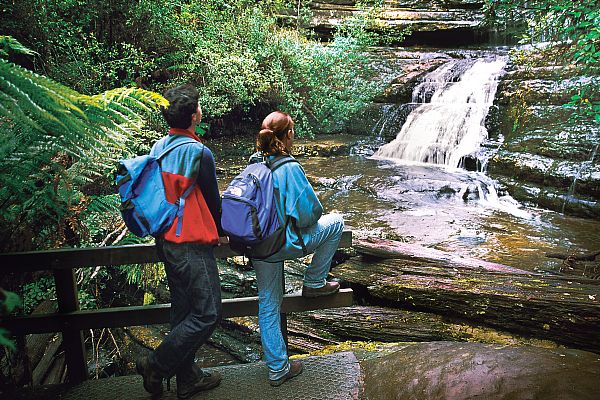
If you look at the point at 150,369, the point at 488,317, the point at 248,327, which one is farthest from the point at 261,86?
the point at 150,369

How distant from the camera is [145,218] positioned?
2.76 meters

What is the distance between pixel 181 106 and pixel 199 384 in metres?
1.78

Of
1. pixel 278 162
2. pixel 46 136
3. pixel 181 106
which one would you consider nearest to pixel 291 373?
pixel 278 162

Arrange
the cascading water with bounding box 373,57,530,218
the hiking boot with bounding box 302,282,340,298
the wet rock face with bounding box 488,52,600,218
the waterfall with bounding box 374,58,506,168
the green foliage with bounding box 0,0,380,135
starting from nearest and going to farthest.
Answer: the hiking boot with bounding box 302,282,340,298, the green foliage with bounding box 0,0,380,135, the wet rock face with bounding box 488,52,600,218, the cascading water with bounding box 373,57,530,218, the waterfall with bounding box 374,58,506,168

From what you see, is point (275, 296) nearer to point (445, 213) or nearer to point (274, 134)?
point (274, 134)

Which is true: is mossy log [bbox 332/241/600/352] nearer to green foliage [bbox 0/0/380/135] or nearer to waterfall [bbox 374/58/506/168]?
green foliage [bbox 0/0/380/135]

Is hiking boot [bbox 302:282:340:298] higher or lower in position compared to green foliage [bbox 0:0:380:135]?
lower

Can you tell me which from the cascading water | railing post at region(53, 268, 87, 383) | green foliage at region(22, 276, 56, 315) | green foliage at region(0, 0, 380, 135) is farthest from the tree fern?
the cascading water

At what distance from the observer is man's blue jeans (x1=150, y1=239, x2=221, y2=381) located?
2.81 meters

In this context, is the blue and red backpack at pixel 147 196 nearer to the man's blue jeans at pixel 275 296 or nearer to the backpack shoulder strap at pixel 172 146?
the backpack shoulder strap at pixel 172 146

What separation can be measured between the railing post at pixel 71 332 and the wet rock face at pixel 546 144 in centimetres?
772

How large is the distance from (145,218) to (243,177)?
0.62m

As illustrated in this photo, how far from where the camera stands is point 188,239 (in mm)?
2748

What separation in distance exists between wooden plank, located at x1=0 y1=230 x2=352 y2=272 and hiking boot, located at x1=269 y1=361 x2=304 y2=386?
3.67 ft
